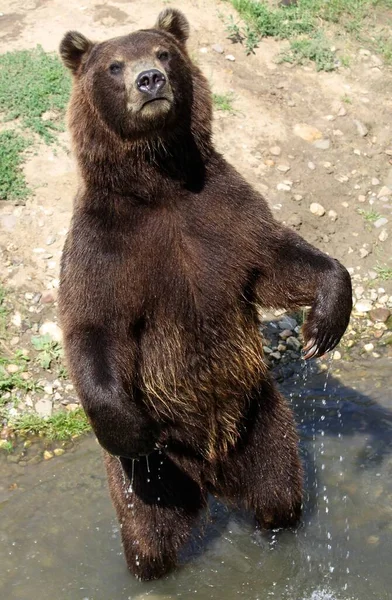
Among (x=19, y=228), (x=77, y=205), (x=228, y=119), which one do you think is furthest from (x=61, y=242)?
(x=77, y=205)

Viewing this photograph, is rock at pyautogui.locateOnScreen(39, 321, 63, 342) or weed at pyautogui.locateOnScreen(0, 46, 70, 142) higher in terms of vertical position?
weed at pyautogui.locateOnScreen(0, 46, 70, 142)

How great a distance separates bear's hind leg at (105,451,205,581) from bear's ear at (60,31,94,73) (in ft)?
7.12

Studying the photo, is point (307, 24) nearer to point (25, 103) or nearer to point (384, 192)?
point (384, 192)

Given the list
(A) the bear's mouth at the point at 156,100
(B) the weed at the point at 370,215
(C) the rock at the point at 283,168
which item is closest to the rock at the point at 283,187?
(C) the rock at the point at 283,168

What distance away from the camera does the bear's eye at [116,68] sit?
4.96m

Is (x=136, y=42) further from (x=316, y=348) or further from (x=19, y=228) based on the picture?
(x=19, y=228)

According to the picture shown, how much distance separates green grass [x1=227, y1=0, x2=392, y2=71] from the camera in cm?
945

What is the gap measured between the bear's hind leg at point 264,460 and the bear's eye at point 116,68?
1910 millimetres

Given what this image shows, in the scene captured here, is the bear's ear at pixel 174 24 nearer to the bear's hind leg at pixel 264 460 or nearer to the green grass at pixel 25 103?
the bear's hind leg at pixel 264 460

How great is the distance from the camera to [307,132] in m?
8.83

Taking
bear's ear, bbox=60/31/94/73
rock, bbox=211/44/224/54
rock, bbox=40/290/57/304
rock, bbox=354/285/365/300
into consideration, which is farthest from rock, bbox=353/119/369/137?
bear's ear, bbox=60/31/94/73

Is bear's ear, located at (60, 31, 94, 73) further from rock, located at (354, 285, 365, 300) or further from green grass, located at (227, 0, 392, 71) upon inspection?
green grass, located at (227, 0, 392, 71)

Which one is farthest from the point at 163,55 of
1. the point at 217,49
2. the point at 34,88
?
the point at 217,49

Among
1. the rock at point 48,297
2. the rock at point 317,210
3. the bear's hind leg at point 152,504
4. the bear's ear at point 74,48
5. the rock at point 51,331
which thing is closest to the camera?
the bear's ear at point 74,48
